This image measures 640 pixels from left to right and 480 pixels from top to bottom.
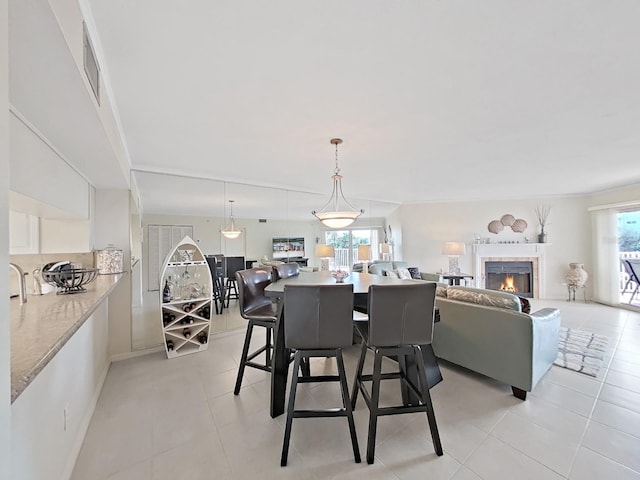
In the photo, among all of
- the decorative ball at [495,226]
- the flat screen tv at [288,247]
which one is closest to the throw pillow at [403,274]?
the flat screen tv at [288,247]

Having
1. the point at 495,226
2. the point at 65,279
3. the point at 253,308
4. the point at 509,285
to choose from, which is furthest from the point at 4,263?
the point at 509,285

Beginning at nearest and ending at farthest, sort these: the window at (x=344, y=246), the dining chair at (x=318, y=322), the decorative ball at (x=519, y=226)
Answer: the dining chair at (x=318, y=322), the decorative ball at (x=519, y=226), the window at (x=344, y=246)

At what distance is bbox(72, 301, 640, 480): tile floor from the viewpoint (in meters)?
1.68

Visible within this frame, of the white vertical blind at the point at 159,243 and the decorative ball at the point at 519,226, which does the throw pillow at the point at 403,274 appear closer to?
the decorative ball at the point at 519,226

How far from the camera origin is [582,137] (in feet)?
9.52

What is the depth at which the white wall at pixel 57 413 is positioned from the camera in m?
1.16

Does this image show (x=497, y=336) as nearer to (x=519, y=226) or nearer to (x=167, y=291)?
(x=167, y=291)

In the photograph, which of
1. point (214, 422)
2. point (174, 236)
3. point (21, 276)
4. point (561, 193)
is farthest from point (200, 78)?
point (561, 193)

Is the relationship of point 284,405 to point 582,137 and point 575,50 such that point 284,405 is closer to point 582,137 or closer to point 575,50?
point 575,50

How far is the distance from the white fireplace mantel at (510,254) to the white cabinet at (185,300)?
6340 millimetres

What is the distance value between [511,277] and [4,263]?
27.2 feet

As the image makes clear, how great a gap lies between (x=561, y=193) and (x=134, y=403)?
27.7 ft

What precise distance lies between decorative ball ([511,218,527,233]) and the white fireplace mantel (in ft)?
1.13

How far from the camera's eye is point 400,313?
1798 millimetres
